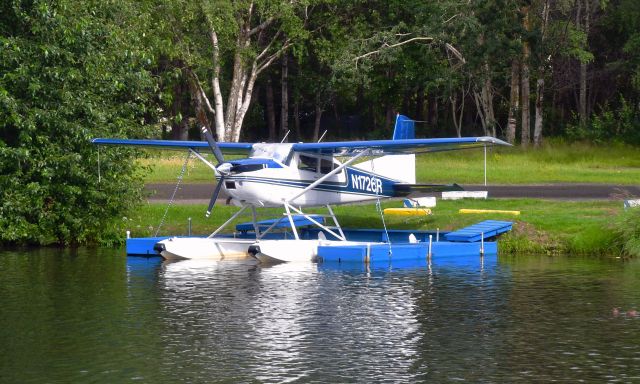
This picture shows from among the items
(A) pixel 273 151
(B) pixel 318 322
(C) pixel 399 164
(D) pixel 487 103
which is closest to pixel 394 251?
(A) pixel 273 151

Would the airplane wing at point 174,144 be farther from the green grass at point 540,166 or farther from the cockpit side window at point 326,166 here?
→ the green grass at point 540,166

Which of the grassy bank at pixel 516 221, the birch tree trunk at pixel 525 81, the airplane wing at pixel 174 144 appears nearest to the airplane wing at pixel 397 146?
the airplane wing at pixel 174 144

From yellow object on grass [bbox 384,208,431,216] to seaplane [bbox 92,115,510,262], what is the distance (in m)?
0.87

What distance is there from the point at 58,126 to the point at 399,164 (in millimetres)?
7882

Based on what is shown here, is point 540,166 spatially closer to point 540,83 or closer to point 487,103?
point 540,83

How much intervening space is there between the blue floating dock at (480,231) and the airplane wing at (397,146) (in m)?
2.08

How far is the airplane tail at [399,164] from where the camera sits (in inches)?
984

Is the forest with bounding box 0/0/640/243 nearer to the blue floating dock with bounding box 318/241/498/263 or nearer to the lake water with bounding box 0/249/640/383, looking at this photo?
the lake water with bounding box 0/249/640/383

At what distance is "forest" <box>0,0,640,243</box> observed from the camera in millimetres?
23344

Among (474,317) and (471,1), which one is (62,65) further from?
(471,1)

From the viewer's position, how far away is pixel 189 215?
26.2 meters

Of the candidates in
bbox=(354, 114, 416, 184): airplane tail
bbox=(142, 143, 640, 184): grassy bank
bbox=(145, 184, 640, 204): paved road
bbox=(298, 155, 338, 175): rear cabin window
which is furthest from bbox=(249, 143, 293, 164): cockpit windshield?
bbox=(142, 143, 640, 184): grassy bank

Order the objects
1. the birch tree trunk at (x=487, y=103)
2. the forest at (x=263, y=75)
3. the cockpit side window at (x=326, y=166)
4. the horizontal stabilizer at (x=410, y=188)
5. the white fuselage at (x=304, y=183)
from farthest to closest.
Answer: the birch tree trunk at (x=487, y=103) < the horizontal stabilizer at (x=410, y=188) < the forest at (x=263, y=75) < the cockpit side window at (x=326, y=166) < the white fuselage at (x=304, y=183)

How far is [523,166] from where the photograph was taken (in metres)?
38.7
